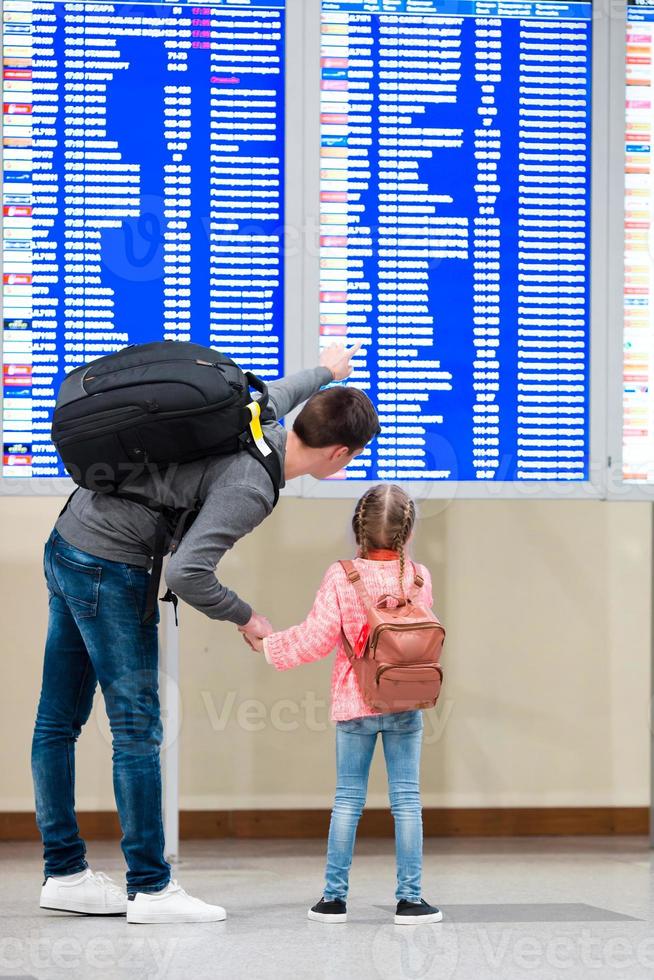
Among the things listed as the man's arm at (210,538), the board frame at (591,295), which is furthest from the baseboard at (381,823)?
the man's arm at (210,538)

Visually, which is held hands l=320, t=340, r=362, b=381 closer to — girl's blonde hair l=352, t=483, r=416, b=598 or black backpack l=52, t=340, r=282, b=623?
girl's blonde hair l=352, t=483, r=416, b=598

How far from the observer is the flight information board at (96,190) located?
3795 mm

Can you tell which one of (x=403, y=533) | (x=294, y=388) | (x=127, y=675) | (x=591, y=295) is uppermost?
(x=591, y=295)

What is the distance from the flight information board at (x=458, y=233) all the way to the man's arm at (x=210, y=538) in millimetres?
1102

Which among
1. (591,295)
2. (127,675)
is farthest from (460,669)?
(127,675)

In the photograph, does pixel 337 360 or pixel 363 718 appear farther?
pixel 337 360

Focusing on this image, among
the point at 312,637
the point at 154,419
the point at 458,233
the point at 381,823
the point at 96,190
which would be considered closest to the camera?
the point at 154,419

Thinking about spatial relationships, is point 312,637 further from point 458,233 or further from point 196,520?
point 458,233

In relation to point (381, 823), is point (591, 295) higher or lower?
higher

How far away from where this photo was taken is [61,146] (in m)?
3.80

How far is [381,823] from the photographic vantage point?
4785 mm

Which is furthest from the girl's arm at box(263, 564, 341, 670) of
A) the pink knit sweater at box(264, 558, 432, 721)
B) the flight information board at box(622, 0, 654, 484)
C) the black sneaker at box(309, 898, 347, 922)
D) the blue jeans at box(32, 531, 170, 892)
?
the flight information board at box(622, 0, 654, 484)

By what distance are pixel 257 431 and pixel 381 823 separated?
2.35m

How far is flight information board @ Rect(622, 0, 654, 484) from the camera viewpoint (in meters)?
3.99
